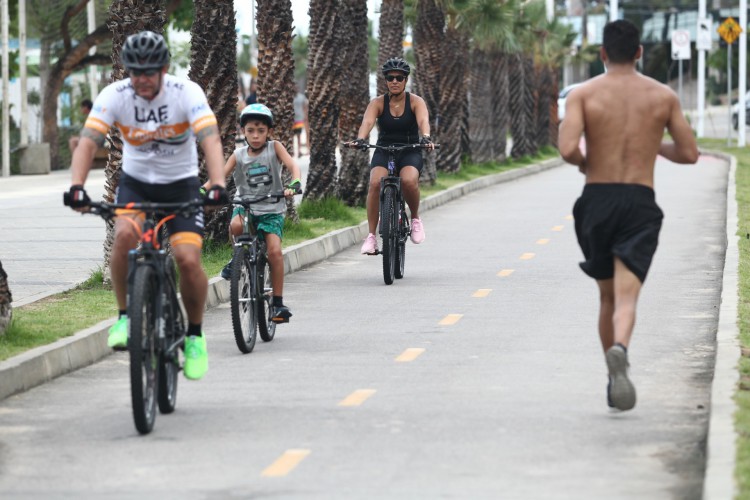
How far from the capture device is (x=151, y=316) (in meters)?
7.95

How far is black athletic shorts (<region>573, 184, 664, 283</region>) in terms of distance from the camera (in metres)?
7.98

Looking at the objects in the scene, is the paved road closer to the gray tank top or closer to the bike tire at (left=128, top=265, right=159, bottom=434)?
the bike tire at (left=128, top=265, right=159, bottom=434)

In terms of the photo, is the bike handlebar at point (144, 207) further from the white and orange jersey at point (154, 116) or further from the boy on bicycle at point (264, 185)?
the boy on bicycle at point (264, 185)

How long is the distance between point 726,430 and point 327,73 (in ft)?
49.5

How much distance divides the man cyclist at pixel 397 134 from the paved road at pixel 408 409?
2.97 ft

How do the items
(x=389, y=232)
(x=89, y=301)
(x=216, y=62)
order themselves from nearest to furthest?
(x=89, y=301)
(x=389, y=232)
(x=216, y=62)

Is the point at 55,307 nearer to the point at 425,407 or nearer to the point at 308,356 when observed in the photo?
the point at 308,356

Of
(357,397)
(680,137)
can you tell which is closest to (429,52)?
(357,397)

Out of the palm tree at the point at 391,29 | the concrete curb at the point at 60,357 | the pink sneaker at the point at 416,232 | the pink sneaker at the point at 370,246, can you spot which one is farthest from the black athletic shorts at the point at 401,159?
the palm tree at the point at 391,29

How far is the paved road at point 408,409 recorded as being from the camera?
686cm

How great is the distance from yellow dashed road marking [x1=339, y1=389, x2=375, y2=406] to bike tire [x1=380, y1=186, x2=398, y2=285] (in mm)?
5399

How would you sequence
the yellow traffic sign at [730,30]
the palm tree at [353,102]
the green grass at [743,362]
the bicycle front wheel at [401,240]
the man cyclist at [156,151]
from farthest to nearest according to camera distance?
the yellow traffic sign at [730,30] → the palm tree at [353,102] → the bicycle front wheel at [401,240] → the man cyclist at [156,151] → the green grass at [743,362]

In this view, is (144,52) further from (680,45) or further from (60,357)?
(680,45)

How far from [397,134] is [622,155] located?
711cm
